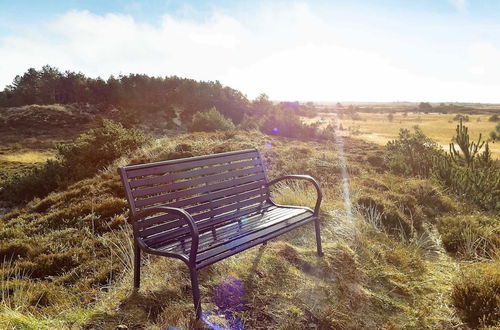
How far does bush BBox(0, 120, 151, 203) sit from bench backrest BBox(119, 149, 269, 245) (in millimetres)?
8530

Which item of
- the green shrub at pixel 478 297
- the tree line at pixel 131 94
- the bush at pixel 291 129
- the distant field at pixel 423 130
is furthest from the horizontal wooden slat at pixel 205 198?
the tree line at pixel 131 94

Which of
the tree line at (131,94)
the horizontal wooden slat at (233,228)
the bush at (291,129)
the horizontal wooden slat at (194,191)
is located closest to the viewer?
the horizontal wooden slat at (233,228)

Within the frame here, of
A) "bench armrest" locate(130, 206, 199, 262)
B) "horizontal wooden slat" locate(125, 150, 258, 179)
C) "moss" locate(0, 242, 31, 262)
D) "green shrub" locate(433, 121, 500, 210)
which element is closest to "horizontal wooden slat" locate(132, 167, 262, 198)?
"horizontal wooden slat" locate(125, 150, 258, 179)

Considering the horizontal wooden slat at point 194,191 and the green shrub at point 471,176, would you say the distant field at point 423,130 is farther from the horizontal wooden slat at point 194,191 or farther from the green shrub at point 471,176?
the horizontal wooden slat at point 194,191

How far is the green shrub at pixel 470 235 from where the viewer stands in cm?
453

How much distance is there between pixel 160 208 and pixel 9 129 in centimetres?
2491

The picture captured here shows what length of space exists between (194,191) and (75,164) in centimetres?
969

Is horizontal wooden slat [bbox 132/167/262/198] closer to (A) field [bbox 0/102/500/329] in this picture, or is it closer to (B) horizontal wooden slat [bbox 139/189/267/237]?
(B) horizontal wooden slat [bbox 139/189/267/237]

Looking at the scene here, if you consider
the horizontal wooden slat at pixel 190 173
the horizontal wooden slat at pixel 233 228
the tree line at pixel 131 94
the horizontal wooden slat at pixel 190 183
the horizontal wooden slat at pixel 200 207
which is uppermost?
the tree line at pixel 131 94

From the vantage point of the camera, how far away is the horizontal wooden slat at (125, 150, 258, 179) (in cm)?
311

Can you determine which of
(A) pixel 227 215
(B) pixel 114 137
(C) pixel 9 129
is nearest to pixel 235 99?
(C) pixel 9 129

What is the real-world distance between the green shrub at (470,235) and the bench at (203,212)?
80.9 inches

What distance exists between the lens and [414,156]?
12141 mm

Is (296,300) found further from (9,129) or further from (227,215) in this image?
(9,129)
